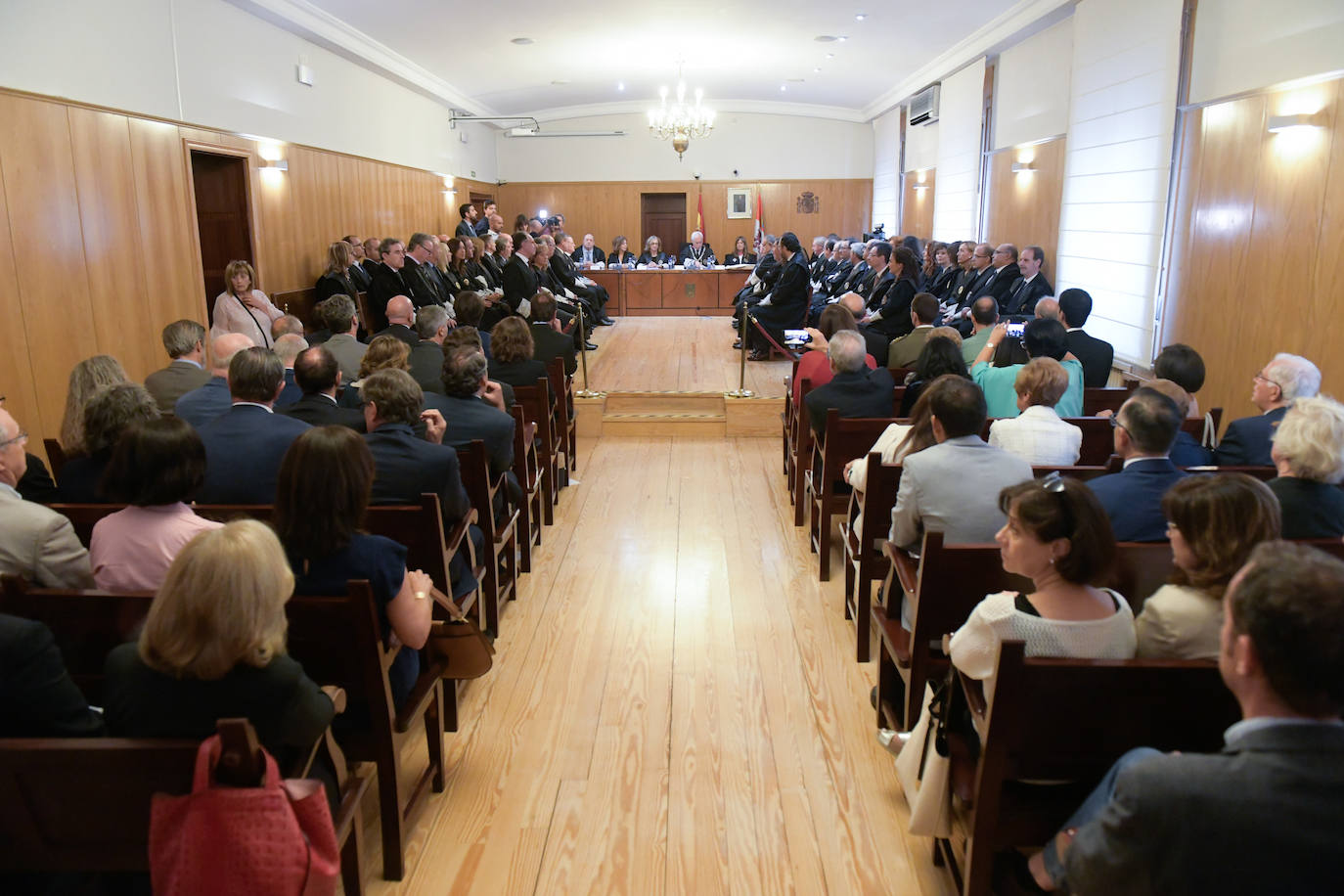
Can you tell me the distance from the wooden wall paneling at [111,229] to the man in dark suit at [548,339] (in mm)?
2635

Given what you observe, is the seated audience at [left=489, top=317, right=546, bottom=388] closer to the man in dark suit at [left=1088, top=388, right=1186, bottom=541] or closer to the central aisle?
the central aisle

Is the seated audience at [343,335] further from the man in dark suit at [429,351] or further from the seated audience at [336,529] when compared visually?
the seated audience at [336,529]

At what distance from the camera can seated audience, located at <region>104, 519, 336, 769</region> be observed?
1.59 m

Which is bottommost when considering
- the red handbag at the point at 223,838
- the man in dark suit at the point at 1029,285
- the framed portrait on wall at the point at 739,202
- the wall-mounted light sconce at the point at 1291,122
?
the red handbag at the point at 223,838

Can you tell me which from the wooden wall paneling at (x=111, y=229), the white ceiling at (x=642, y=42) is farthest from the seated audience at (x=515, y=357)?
the white ceiling at (x=642, y=42)

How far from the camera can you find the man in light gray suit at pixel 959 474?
2818 mm

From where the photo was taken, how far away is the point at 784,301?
9719mm

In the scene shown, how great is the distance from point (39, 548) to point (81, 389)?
1.05m

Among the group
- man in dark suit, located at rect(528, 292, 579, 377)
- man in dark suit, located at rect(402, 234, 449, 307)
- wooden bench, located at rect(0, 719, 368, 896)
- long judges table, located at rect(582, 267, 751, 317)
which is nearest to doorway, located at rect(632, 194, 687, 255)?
long judges table, located at rect(582, 267, 751, 317)

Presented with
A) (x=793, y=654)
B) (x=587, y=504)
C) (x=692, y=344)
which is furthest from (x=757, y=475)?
A: (x=692, y=344)

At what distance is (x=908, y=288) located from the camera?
8.20m

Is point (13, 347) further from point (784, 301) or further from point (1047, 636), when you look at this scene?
point (784, 301)

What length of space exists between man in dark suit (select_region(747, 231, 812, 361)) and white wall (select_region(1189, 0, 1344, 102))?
409 centimetres

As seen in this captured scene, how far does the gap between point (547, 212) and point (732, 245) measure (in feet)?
12.1
